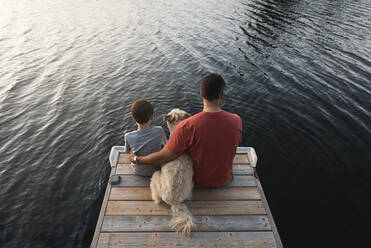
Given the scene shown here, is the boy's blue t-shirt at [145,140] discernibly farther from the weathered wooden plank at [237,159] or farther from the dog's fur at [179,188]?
the weathered wooden plank at [237,159]

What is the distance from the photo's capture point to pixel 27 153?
8188mm

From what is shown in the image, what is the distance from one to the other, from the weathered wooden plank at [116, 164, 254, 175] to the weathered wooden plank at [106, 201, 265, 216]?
3.19 ft

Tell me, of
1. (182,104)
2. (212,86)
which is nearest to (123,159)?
(212,86)

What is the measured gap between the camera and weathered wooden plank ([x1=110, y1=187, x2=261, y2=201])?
468cm

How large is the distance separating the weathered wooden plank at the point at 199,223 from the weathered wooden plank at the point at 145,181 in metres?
0.89

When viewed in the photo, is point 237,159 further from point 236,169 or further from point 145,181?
point 145,181

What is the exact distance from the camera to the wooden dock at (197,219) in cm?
388

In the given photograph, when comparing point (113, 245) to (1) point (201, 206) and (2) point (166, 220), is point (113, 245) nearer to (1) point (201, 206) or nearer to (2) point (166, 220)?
(2) point (166, 220)

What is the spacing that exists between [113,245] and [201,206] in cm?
179

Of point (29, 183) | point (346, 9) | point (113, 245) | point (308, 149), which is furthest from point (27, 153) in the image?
point (346, 9)

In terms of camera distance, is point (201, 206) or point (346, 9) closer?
point (201, 206)

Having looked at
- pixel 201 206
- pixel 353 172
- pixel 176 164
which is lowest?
pixel 353 172

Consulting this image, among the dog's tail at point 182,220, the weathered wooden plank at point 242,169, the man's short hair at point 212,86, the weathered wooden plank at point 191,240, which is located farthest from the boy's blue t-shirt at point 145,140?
the weathered wooden plank at point 242,169

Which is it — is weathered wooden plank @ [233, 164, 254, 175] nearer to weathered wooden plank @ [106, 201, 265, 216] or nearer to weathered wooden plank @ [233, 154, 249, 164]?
weathered wooden plank @ [233, 154, 249, 164]
